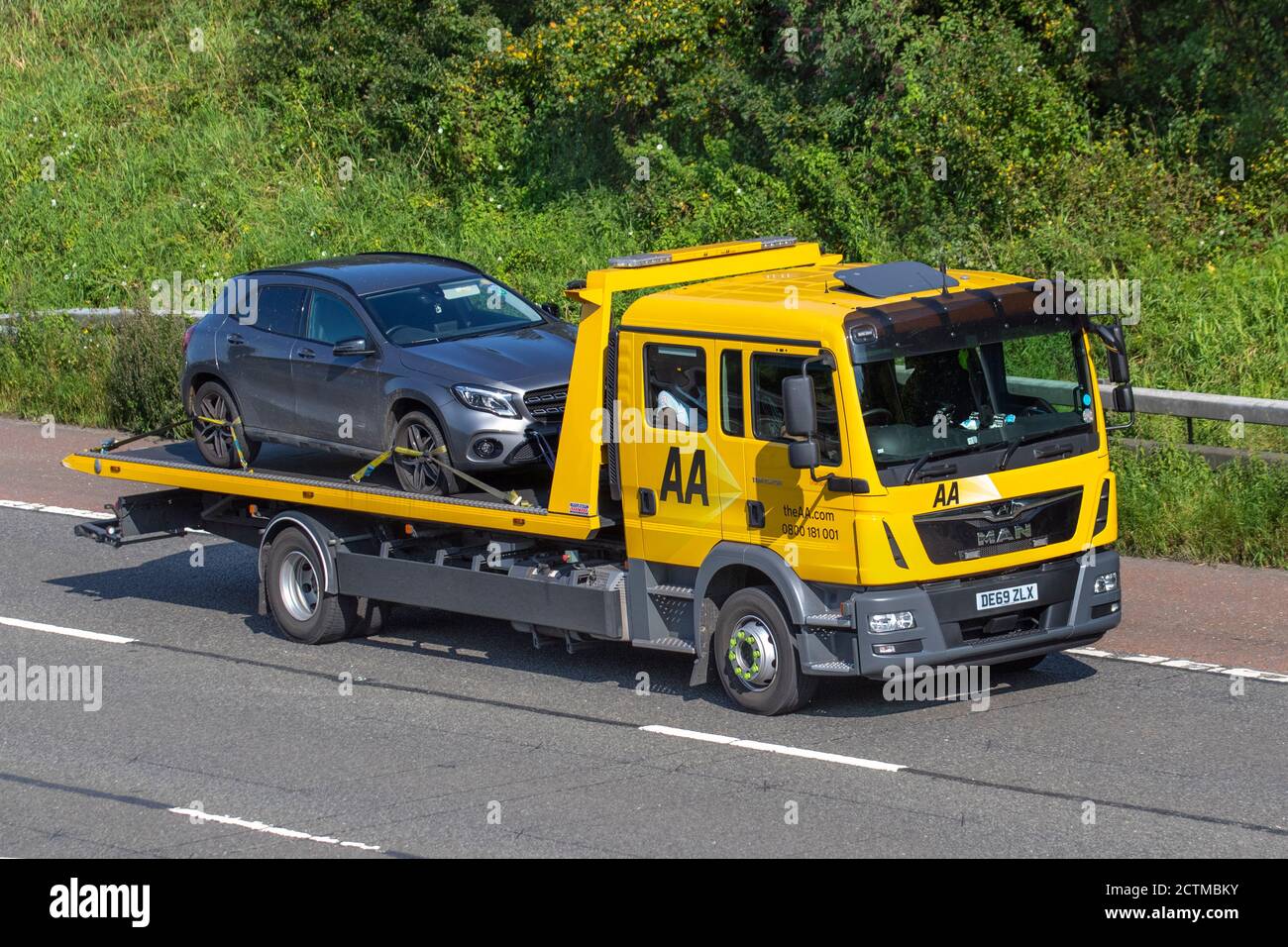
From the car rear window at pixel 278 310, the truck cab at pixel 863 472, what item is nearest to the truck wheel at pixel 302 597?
the car rear window at pixel 278 310

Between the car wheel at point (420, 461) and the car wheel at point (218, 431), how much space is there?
1.83 m

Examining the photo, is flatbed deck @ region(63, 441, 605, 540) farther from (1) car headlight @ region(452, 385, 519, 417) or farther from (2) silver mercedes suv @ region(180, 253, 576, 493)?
(1) car headlight @ region(452, 385, 519, 417)

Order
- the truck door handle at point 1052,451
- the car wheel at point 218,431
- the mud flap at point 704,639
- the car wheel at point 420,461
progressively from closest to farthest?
the truck door handle at point 1052,451 → the mud flap at point 704,639 → the car wheel at point 420,461 → the car wheel at point 218,431

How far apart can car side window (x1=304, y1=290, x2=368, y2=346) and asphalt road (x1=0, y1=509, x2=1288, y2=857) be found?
2167mm

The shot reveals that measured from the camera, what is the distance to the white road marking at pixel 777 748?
938 centimetres

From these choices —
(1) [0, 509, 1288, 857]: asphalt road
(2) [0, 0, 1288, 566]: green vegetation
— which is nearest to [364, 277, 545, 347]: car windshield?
(1) [0, 509, 1288, 857]: asphalt road

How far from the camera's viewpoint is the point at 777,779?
9203mm

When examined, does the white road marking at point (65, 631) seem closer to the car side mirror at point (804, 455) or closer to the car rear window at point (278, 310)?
the car rear window at point (278, 310)

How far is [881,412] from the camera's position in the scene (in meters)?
9.66

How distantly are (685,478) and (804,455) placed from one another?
1038mm

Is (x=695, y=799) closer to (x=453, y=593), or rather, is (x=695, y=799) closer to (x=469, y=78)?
(x=453, y=593)

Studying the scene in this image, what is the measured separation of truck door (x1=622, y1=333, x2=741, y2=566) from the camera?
33.3ft

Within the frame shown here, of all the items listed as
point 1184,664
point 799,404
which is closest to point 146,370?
point 799,404

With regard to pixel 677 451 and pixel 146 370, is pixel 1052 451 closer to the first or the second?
pixel 677 451
